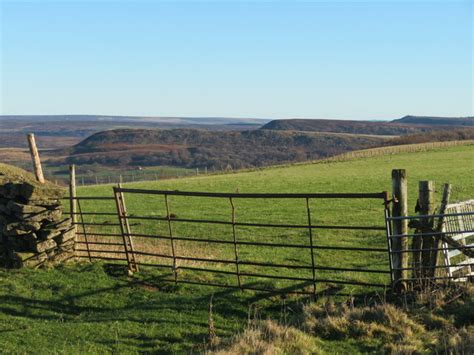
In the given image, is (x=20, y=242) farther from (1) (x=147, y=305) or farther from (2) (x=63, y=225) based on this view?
(1) (x=147, y=305)

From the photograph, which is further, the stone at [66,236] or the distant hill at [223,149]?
the distant hill at [223,149]

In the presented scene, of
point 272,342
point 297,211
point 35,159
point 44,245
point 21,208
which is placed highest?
point 35,159

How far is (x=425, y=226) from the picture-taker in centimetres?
1011

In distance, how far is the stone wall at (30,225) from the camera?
12719 mm

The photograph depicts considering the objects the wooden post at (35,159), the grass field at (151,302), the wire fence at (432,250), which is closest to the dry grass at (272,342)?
the grass field at (151,302)

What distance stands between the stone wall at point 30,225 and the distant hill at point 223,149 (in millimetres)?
113918

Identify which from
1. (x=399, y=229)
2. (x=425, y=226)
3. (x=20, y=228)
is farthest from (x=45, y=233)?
(x=425, y=226)

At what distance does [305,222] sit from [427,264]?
11097mm

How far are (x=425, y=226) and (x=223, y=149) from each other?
157m

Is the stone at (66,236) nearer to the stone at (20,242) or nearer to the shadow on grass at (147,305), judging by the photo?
the stone at (20,242)

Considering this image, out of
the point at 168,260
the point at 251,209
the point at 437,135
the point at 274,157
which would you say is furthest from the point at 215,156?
the point at 168,260

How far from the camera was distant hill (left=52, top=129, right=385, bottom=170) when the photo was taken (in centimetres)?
14400

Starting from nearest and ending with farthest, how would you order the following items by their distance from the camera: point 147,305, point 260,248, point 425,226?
point 425,226 → point 147,305 → point 260,248

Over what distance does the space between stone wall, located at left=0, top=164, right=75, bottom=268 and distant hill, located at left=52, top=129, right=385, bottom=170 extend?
114m
